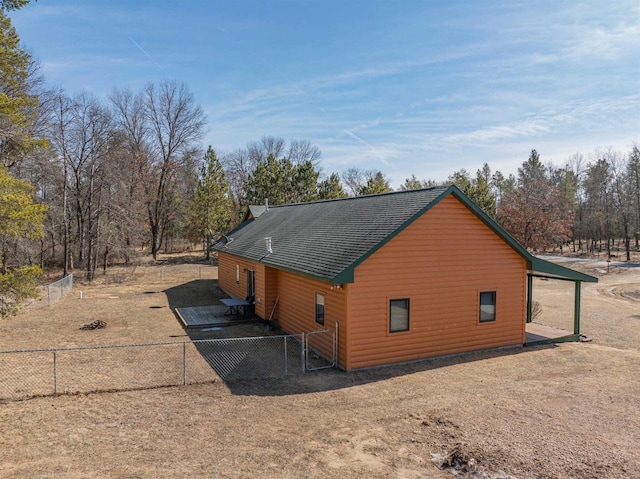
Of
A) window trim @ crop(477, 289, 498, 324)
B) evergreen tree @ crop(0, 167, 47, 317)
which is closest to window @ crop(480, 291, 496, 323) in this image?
window trim @ crop(477, 289, 498, 324)

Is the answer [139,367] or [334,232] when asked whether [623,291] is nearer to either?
[334,232]

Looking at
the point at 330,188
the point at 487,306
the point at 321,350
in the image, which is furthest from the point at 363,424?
the point at 330,188

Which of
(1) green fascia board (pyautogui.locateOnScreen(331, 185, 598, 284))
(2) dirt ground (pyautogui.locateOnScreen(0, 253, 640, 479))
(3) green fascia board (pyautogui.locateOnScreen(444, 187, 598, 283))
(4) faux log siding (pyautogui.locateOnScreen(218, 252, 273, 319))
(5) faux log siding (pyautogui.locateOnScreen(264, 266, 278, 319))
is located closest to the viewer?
(2) dirt ground (pyautogui.locateOnScreen(0, 253, 640, 479))

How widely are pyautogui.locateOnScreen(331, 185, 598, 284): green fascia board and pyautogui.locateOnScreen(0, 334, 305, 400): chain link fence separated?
2164mm

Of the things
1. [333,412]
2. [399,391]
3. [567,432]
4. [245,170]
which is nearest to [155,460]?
[333,412]

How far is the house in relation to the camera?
11383mm

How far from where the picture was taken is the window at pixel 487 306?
522 inches

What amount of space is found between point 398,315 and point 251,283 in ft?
30.5

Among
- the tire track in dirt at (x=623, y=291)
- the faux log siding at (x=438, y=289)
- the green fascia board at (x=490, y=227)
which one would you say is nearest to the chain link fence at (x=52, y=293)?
the green fascia board at (x=490, y=227)

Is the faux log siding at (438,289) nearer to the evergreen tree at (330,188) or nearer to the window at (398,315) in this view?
the window at (398,315)

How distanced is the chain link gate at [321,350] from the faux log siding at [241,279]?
4212mm

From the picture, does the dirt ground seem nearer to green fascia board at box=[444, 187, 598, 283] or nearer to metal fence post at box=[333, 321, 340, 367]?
metal fence post at box=[333, 321, 340, 367]

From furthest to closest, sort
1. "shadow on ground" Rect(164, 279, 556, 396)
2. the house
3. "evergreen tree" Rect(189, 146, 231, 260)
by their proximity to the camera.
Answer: "evergreen tree" Rect(189, 146, 231, 260)
the house
"shadow on ground" Rect(164, 279, 556, 396)

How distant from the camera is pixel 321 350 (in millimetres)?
12578
